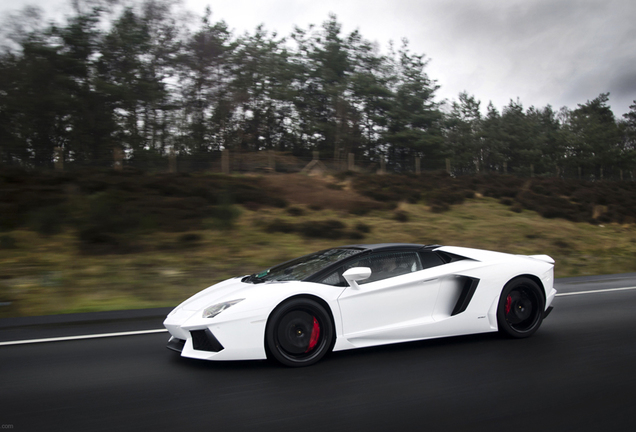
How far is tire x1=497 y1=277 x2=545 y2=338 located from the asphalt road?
0.14 m

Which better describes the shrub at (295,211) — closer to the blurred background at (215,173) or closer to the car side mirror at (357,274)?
the blurred background at (215,173)

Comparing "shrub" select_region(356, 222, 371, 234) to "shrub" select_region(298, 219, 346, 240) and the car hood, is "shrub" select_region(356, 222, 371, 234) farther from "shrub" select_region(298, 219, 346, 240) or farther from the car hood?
the car hood

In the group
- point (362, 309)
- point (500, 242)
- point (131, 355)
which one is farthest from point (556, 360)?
point (500, 242)

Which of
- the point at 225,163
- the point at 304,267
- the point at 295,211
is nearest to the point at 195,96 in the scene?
the point at 225,163

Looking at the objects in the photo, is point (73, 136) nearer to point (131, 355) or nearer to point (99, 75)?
point (99, 75)

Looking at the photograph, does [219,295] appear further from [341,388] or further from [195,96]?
[195,96]

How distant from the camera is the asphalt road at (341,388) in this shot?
10.8 feet

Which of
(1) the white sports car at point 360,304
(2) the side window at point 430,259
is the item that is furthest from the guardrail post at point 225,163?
(2) the side window at point 430,259

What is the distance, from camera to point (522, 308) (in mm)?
5484

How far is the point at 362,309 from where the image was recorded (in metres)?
4.61

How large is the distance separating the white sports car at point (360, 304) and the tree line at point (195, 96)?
1944cm

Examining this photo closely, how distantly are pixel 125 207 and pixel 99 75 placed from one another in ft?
47.5

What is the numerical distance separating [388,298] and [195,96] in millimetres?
29063

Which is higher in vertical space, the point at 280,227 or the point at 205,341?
the point at 280,227
